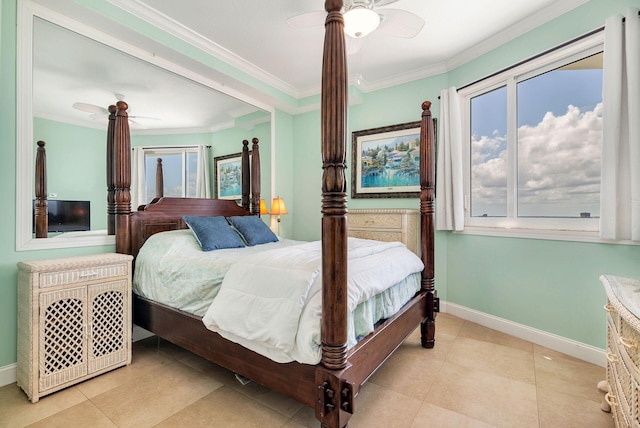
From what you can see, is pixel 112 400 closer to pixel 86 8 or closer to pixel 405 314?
pixel 405 314

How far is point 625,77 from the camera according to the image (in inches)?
77.4

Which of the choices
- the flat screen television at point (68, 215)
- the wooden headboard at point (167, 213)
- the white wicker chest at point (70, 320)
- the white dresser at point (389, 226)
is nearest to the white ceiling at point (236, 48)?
the flat screen television at point (68, 215)

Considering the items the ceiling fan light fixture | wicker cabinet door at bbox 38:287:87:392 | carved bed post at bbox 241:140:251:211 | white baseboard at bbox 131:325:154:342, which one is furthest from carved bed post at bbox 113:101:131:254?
the ceiling fan light fixture

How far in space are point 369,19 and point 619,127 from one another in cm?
184

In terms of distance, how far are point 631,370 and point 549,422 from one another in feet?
2.16

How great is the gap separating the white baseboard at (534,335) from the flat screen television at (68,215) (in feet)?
11.8

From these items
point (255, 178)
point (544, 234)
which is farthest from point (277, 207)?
point (544, 234)

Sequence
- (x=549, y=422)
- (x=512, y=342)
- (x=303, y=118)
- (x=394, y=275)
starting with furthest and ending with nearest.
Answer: (x=303, y=118)
(x=512, y=342)
(x=394, y=275)
(x=549, y=422)

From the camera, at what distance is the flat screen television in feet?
6.93

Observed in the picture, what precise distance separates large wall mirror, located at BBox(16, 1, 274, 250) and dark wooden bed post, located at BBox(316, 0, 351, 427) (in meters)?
2.12

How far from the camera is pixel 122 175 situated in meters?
2.37

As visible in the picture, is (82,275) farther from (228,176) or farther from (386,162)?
(386,162)

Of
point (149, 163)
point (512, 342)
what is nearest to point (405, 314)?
point (512, 342)

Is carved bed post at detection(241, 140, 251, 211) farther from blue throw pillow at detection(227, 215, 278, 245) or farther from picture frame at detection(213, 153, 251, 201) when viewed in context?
blue throw pillow at detection(227, 215, 278, 245)
